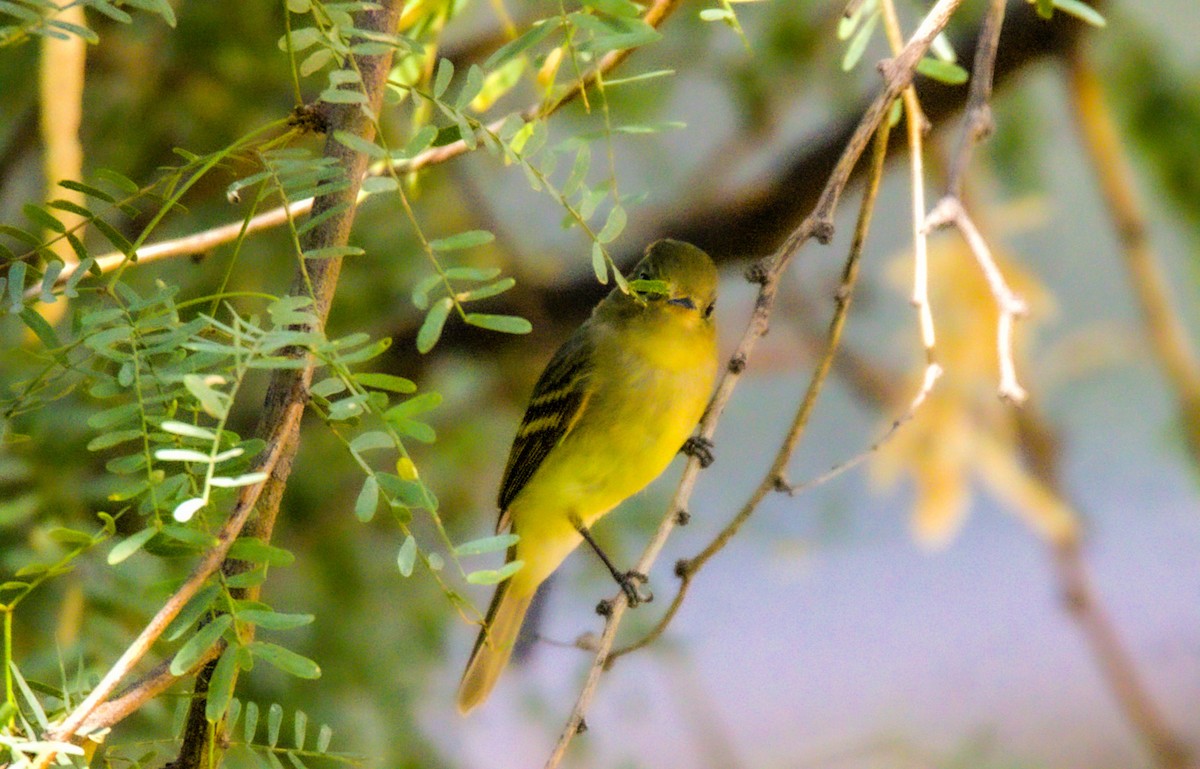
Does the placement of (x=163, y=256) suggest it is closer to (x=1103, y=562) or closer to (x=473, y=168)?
(x=473, y=168)

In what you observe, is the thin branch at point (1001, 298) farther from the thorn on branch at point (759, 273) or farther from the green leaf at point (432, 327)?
the green leaf at point (432, 327)

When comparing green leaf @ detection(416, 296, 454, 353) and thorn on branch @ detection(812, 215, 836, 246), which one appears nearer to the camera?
green leaf @ detection(416, 296, 454, 353)

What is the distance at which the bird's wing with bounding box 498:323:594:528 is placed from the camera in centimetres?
140

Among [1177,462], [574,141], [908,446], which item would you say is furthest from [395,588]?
[1177,462]

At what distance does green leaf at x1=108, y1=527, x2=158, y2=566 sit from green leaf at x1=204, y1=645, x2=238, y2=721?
0.22 ft

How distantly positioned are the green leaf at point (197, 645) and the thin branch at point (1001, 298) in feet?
1.55

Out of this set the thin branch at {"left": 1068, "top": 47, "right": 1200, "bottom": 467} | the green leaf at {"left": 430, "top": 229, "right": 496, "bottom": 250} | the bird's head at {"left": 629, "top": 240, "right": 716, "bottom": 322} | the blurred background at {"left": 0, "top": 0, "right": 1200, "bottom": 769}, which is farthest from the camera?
the thin branch at {"left": 1068, "top": 47, "right": 1200, "bottom": 467}

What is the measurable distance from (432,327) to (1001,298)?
1.26 feet

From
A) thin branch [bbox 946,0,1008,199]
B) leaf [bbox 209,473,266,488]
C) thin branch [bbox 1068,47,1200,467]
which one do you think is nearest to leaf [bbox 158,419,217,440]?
leaf [bbox 209,473,266,488]

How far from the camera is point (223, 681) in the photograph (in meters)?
0.56

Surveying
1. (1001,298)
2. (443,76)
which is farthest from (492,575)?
(1001,298)

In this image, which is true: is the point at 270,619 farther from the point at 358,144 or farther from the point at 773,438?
the point at 773,438

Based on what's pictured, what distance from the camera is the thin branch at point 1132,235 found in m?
2.02

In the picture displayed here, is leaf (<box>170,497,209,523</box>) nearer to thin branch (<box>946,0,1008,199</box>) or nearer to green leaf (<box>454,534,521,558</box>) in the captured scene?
green leaf (<box>454,534,521,558</box>)
